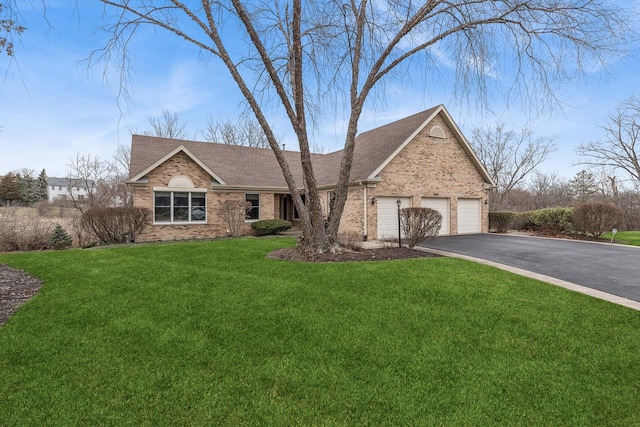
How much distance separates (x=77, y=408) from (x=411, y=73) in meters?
9.95

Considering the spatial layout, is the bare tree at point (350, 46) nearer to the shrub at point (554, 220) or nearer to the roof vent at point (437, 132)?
the roof vent at point (437, 132)

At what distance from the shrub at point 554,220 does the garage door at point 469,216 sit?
329cm

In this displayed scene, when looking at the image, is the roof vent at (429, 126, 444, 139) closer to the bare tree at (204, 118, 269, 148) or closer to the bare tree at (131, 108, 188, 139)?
the bare tree at (204, 118, 269, 148)

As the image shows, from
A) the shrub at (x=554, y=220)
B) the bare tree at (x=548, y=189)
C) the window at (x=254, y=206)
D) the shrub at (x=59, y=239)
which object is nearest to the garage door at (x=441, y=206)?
the shrub at (x=554, y=220)

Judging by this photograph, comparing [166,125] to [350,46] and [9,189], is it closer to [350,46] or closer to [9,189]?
[350,46]

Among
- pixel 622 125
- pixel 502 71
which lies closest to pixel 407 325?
pixel 502 71

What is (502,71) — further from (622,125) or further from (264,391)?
(622,125)

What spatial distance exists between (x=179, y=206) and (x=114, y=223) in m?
2.88

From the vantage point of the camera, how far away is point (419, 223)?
10.5m

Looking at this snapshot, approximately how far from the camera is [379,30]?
9828 millimetres

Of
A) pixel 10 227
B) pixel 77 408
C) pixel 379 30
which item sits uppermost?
pixel 379 30

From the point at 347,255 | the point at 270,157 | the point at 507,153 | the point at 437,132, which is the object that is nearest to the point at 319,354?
the point at 347,255

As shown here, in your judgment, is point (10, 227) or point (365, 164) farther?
point (365, 164)

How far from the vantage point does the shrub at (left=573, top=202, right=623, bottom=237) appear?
14750mm
